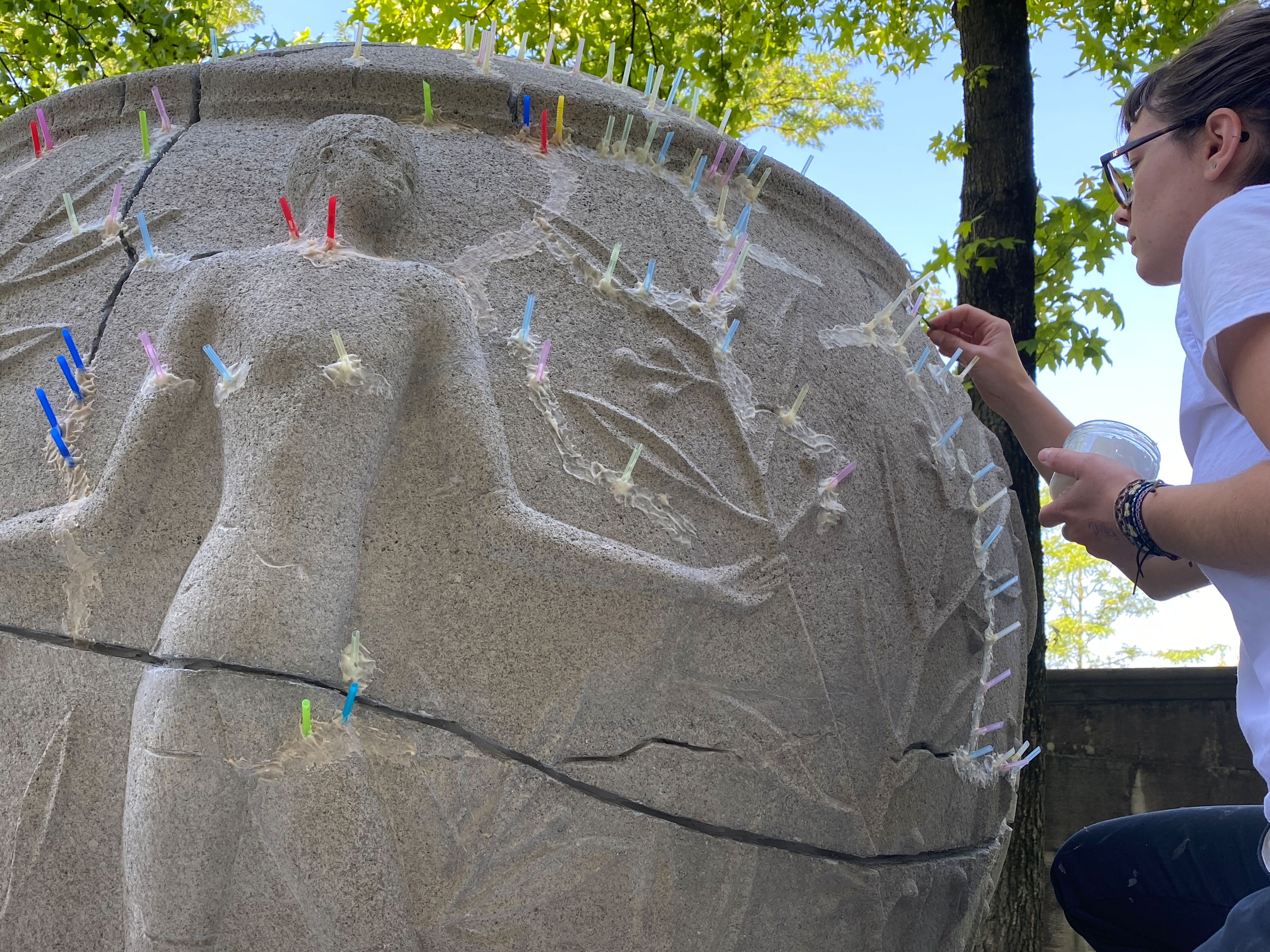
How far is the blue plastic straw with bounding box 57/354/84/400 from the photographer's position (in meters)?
2.03

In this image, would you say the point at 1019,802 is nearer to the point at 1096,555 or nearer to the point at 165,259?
the point at 1096,555

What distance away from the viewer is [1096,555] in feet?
6.87

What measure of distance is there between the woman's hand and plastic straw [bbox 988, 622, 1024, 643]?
2.10ft

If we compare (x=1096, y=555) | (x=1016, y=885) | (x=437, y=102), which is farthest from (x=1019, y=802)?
(x=437, y=102)

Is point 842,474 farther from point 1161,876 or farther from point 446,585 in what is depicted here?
point 1161,876

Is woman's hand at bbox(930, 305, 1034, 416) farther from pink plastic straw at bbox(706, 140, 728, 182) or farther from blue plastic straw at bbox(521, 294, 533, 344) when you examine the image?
blue plastic straw at bbox(521, 294, 533, 344)

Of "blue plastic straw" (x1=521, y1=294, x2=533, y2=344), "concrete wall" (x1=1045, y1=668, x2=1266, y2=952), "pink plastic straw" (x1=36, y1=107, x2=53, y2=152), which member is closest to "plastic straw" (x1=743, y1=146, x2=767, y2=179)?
"blue plastic straw" (x1=521, y1=294, x2=533, y2=344)

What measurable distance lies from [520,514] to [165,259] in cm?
95

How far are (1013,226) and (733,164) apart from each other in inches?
133

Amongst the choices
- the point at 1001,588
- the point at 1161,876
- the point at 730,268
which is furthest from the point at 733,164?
the point at 1161,876

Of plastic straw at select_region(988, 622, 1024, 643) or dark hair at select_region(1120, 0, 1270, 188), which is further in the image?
plastic straw at select_region(988, 622, 1024, 643)

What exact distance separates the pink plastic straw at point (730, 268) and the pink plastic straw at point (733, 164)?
8.2 inches

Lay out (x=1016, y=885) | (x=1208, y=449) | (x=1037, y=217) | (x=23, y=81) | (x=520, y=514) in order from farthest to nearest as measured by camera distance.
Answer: (x=23, y=81), (x=1037, y=217), (x=1016, y=885), (x=520, y=514), (x=1208, y=449)

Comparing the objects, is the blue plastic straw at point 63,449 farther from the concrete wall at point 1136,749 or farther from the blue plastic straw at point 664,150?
the concrete wall at point 1136,749
